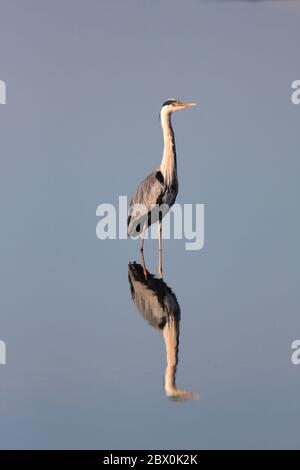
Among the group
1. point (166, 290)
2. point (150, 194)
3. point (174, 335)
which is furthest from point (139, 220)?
point (174, 335)

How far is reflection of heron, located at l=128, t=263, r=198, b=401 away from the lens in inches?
143

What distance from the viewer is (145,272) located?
5742 millimetres

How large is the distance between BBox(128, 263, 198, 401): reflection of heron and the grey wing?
0.69 meters

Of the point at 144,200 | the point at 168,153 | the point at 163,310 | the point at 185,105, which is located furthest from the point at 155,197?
the point at 163,310

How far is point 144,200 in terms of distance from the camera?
6.45 meters

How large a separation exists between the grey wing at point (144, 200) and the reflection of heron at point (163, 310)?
688 millimetres

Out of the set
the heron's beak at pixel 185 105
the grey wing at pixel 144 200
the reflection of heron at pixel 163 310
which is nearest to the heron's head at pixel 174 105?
the heron's beak at pixel 185 105

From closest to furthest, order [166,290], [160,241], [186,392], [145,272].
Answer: [186,392] → [166,290] → [145,272] → [160,241]

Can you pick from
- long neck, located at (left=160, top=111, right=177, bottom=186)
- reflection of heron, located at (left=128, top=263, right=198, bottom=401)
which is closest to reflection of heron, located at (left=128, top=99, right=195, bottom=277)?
long neck, located at (left=160, top=111, right=177, bottom=186)

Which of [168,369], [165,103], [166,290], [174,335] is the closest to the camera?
[168,369]

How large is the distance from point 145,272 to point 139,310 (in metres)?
0.98

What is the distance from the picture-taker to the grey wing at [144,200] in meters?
6.44

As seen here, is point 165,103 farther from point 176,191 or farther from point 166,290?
point 166,290

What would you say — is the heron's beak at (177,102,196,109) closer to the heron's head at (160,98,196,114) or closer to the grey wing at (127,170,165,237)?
the heron's head at (160,98,196,114)
